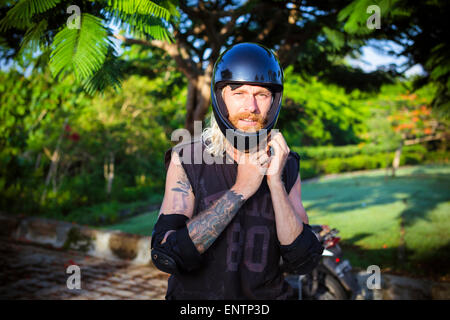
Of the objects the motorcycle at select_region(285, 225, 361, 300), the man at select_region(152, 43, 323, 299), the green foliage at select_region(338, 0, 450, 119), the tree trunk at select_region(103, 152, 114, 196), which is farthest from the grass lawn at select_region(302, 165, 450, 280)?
the tree trunk at select_region(103, 152, 114, 196)

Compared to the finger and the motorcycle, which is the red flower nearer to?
the motorcycle

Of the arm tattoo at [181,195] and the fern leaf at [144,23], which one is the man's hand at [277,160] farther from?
the fern leaf at [144,23]

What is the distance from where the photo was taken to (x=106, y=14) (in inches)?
79.7

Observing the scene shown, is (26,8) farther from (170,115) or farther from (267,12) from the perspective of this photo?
(170,115)

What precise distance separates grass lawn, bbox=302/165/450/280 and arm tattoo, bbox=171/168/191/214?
5.60m

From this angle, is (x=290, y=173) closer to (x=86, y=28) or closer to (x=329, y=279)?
(x=86, y=28)

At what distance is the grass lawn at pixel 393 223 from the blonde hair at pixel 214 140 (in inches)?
215

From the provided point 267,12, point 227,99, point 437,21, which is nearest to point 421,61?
point 437,21

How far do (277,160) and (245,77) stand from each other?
46 centimetres

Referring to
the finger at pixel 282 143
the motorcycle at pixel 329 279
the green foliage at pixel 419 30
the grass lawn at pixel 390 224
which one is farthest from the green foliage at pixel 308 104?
the finger at pixel 282 143

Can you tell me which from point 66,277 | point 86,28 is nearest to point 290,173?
point 86,28

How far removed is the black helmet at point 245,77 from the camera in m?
1.75

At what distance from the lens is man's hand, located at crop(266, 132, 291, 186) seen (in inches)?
63.4
